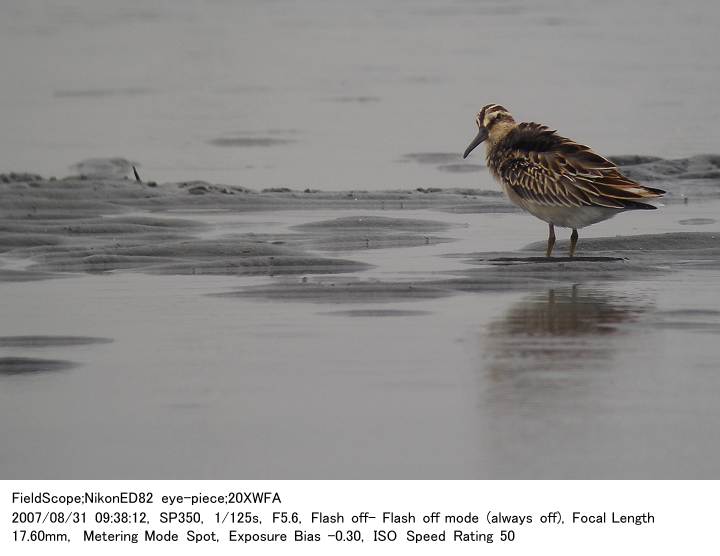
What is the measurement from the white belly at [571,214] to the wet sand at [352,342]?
198 millimetres

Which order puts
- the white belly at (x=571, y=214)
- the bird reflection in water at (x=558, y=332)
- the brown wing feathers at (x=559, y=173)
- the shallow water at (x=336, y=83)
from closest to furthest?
1. the bird reflection in water at (x=558, y=332)
2. the brown wing feathers at (x=559, y=173)
3. the white belly at (x=571, y=214)
4. the shallow water at (x=336, y=83)

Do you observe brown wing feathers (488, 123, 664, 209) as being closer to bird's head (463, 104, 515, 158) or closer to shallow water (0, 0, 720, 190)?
bird's head (463, 104, 515, 158)

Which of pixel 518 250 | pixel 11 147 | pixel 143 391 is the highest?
pixel 11 147

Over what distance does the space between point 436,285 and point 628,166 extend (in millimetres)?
5897

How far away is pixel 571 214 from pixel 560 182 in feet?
0.79

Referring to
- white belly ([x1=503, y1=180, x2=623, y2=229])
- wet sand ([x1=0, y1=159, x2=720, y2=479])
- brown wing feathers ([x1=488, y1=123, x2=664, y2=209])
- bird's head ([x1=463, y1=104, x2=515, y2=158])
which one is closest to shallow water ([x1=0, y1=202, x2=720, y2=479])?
wet sand ([x1=0, y1=159, x2=720, y2=479])

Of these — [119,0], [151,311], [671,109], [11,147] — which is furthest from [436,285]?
[119,0]

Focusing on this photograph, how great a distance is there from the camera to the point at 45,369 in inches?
299

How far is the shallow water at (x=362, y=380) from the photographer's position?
6172 mm

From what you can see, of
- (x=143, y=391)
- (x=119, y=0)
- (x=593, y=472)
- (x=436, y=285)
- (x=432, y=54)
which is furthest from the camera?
(x=119, y=0)

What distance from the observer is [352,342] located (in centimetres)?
807

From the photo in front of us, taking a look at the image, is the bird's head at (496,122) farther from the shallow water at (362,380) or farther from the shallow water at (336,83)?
the shallow water at (362,380)

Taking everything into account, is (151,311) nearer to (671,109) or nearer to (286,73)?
(671,109)

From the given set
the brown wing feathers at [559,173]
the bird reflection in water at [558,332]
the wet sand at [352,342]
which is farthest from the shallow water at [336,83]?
the bird reflection in water at [558,332]
